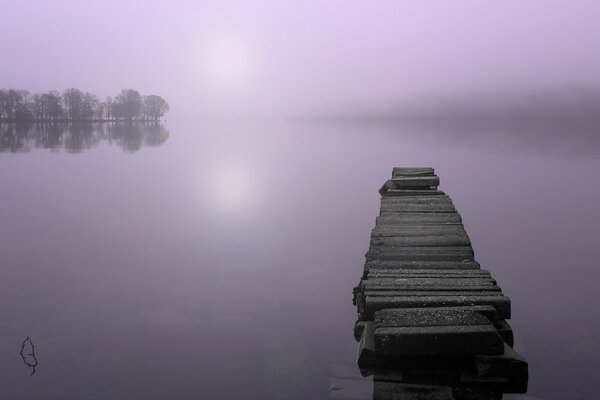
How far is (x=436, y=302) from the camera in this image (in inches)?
227

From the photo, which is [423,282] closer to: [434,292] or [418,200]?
[434,292]

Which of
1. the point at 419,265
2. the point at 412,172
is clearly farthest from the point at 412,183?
the point at 419,265

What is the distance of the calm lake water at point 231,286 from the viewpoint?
7332mm

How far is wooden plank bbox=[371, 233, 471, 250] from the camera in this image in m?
9.09

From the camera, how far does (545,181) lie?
112 feet

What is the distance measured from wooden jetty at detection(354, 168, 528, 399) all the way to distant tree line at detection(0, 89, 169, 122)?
162 m

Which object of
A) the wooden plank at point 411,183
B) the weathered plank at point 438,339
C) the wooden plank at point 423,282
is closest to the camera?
the weathered plank at point 438,339

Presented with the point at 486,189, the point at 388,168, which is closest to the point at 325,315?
the point at 486,189

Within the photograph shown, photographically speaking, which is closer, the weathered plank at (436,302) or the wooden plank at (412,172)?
the weathered plank at (436,302)

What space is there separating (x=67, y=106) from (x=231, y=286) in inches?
7002

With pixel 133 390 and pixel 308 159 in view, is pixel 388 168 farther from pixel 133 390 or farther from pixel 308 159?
pixel 133 390

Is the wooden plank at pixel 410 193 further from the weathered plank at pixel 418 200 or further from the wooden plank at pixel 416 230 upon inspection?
the wooden plank at pixel 416 230

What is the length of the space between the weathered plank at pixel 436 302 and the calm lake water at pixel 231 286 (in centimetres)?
85

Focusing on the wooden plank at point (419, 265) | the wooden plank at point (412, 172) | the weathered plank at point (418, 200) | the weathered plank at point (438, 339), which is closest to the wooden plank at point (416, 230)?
the wooden plank at point (419, 265)
